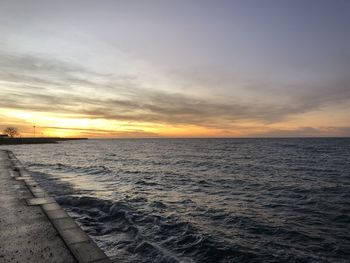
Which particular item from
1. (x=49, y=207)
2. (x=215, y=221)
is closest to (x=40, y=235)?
(x=49, y=207)

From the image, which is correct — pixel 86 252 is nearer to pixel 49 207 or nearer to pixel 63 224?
pixel 63 224

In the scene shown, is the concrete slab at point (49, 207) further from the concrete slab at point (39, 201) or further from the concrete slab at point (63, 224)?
the concrete slab at point (63, 224)

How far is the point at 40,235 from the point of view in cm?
789

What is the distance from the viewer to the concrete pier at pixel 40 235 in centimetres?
651

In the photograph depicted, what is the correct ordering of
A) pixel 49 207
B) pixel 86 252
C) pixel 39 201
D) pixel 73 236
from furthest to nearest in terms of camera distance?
pixel 39 201 < pixel 49 207 < pixel 73 236 < pixel 86 252

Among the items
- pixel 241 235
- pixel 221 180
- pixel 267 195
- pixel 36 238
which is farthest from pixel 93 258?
pixel 221 180

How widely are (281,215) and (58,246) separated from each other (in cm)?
1083

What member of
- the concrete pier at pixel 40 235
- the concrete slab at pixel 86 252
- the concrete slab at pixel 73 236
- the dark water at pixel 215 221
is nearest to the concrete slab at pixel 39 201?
the concrete pier at pixel 40 235

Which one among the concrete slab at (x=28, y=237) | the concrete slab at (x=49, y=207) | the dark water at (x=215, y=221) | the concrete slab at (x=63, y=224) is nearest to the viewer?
the concrete slab at (x=28, y=237)

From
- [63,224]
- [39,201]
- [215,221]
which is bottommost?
[215,221]

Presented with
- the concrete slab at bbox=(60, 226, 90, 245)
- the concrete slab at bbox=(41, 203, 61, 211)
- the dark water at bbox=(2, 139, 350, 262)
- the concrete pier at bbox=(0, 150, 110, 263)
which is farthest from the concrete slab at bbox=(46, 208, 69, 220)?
the concrete slab at bbox=(60, 226, 90, 245)

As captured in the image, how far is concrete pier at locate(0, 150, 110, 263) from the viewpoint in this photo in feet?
21.4

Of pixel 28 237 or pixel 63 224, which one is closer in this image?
pixel 28 237

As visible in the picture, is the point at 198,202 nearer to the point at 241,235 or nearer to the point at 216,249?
the point at 241,235
